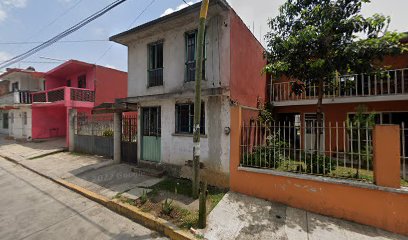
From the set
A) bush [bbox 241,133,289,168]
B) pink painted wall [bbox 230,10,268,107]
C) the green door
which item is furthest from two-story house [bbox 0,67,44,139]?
bush [bbox 241,133,289,168]

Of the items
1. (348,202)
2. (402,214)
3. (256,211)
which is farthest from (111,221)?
(402,214)

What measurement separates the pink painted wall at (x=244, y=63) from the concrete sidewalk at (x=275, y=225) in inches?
128

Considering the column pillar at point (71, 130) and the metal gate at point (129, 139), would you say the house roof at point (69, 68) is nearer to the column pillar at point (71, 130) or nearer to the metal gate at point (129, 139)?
the column pillar at point (71, 130)

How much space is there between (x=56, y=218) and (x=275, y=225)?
16.3 ft

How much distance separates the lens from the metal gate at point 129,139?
28.8ft

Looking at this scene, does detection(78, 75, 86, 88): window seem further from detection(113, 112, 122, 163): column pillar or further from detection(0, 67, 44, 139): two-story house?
detection(113, 112, 122, 163): column pillar

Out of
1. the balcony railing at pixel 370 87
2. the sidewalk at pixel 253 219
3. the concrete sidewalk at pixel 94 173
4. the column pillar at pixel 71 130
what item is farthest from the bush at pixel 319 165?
the column pillar at pixel 71 130

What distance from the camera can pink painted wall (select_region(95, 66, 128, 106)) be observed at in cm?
1477

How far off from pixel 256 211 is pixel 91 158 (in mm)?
8594

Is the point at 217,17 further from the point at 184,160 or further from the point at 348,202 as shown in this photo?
the point at 348,202

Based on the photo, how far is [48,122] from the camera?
16.0m

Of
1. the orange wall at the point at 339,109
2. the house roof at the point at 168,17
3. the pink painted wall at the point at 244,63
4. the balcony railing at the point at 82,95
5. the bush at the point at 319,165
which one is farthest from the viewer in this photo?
the balcony railing at the point at 82,95

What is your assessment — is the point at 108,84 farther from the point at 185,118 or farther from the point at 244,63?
the point at 244,63

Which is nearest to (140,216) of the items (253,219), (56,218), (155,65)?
(56,218)
